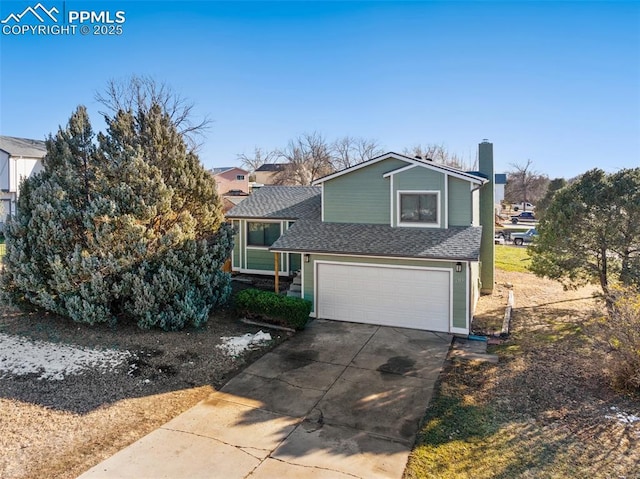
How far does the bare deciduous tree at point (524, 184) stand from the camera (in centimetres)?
7262

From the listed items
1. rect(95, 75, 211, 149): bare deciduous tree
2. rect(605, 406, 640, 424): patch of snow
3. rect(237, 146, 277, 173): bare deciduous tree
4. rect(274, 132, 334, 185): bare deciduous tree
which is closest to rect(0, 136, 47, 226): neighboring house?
rect(95, 75, 211, 149): bare deciduous tree

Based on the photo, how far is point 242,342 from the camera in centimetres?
1143

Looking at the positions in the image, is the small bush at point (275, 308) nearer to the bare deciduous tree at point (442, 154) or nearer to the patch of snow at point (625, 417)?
the patch of snow at point (625, 417)

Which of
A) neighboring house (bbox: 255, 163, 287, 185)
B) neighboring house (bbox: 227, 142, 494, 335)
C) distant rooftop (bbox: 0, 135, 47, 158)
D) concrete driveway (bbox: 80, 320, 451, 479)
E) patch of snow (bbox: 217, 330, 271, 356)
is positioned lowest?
concrete driveway (bbox: 80, 320, 451, 479)

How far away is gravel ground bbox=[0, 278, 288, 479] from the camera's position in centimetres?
655

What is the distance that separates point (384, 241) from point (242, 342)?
212 inches

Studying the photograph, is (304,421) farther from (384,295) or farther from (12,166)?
(12,166)

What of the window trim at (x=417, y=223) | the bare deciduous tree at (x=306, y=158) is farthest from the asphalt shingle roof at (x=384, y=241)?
the bare deciduous tree at (x=306, y=158)

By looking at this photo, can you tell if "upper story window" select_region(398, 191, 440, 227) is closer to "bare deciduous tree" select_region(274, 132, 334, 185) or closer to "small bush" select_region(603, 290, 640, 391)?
"small bush" select_region(603, 290, 640, 391)

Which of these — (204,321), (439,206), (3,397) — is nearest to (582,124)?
(439,206)

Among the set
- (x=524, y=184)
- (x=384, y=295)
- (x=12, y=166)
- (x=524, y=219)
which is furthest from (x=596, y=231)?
(x=524, y=184)

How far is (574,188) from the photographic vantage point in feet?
45.5

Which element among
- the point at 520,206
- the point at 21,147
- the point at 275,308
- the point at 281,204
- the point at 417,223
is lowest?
the point at 275,308

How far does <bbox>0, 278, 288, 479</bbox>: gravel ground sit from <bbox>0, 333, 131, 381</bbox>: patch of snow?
0.02 metres
